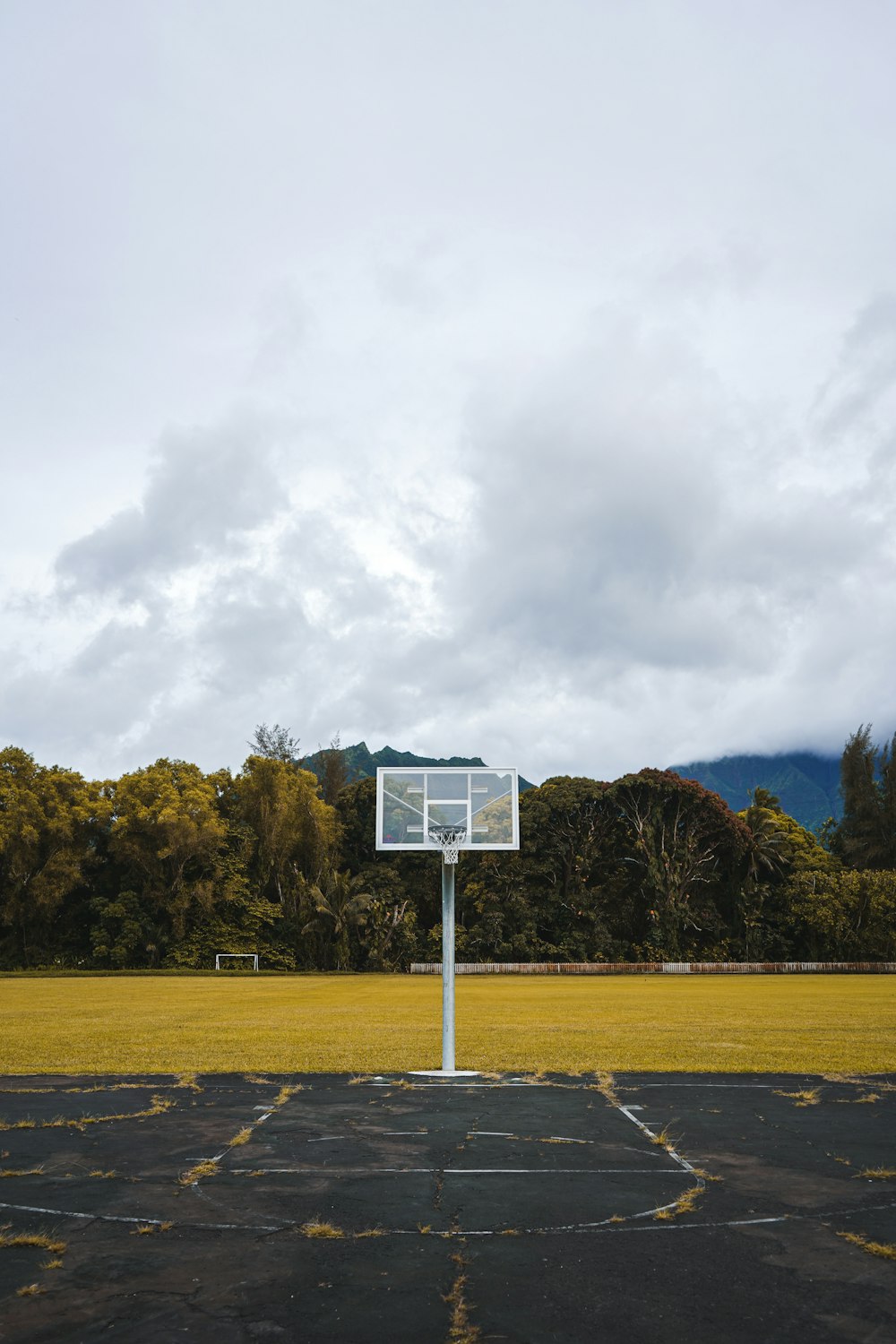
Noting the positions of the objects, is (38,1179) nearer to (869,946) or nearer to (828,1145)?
(828,1145)

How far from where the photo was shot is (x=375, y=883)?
52.3 metres

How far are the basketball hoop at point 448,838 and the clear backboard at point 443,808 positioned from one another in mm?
21

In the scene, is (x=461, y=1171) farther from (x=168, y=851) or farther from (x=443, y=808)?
(x=168, y=851)

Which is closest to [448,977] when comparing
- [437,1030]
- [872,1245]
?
[437,1030]

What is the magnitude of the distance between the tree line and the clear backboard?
3351cm

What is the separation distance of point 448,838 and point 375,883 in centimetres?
3856

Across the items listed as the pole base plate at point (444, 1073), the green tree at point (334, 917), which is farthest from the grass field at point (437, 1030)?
the green tree at point (334, 917)

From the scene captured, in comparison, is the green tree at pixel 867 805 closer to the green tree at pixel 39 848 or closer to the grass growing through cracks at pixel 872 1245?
the green tree at pixel 39 848

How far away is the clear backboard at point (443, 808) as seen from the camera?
15.2 metres

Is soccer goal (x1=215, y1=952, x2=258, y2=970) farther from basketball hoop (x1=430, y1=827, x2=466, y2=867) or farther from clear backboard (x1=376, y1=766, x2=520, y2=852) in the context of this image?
basketball hoop (x1=430, y1=827, x2=466, y2=867)

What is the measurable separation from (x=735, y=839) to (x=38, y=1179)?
48.1 m

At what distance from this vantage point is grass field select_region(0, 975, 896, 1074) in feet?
48.4

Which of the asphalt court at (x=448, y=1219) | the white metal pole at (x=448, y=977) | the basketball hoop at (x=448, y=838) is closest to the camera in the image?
the asphalt court at (x=448, y=1219)

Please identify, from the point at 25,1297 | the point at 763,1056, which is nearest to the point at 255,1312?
the point at 25,1297
